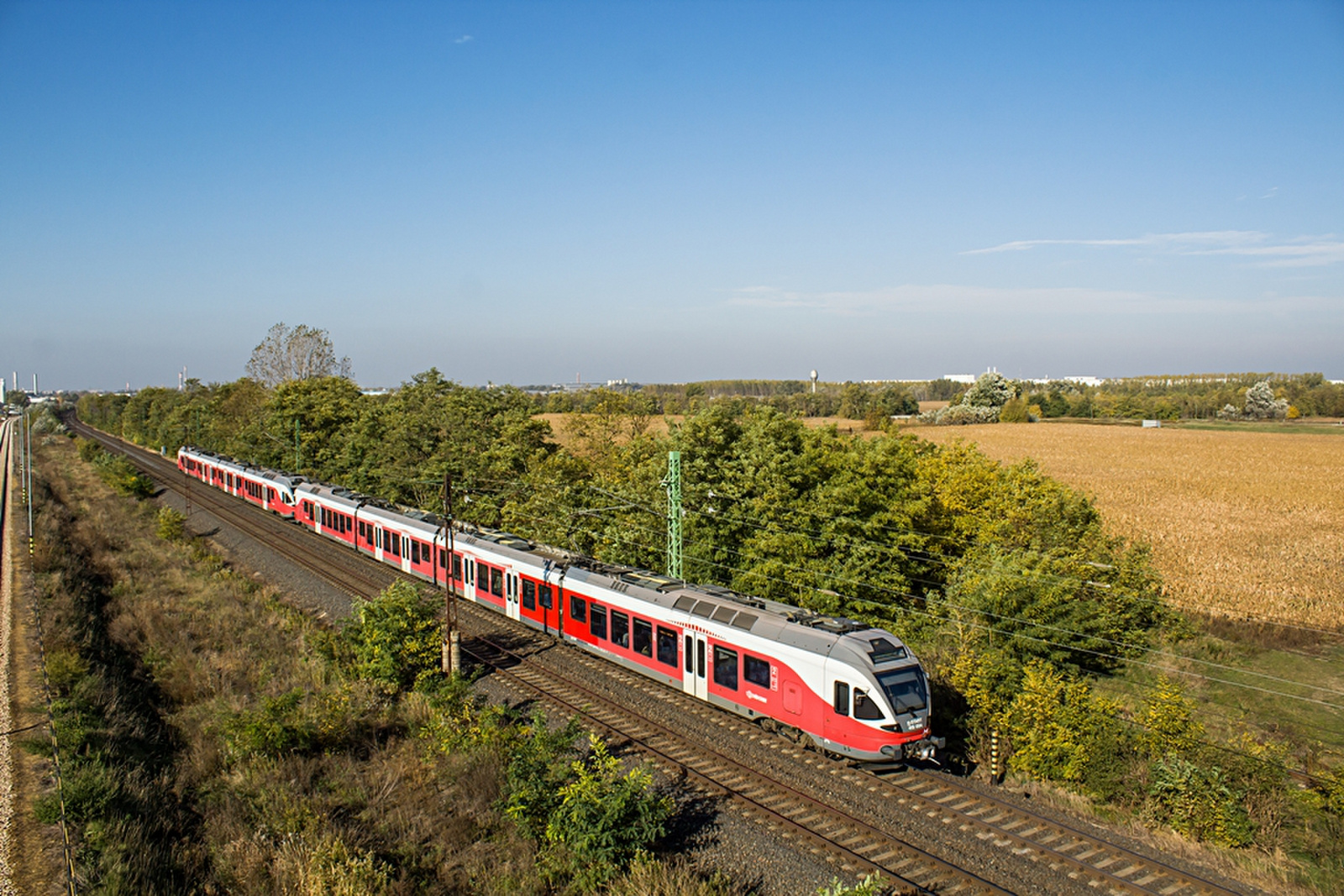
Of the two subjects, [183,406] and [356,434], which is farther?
[183,406]

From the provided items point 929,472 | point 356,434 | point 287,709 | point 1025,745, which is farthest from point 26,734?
point 356,434

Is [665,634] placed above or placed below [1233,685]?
above

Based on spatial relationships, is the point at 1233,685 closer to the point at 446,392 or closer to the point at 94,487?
the point at 446,392

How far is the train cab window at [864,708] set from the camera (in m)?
15.1

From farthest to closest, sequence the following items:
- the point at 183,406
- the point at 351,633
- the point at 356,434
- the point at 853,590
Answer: the point at 183,406, the point at 356,434, the point at 853,590, the point at 351,633

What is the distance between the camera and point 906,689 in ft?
50.9

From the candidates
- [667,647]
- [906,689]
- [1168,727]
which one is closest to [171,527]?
[667,647]

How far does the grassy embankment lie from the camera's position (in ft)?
37.4

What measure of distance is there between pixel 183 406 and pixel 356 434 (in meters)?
57.3

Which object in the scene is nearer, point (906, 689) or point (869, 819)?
point (869, 819)

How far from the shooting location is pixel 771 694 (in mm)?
16969

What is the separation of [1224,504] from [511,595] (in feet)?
157

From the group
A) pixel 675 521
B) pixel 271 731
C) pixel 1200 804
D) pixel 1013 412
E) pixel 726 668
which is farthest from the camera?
pixel 1013 412

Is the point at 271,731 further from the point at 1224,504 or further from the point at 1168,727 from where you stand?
the point at 1224,504
